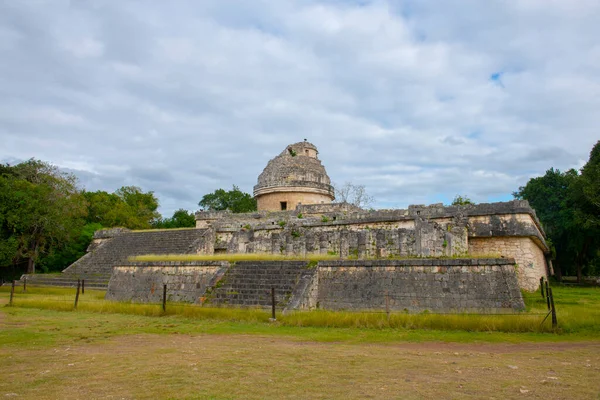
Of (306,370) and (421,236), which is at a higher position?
(421,236)

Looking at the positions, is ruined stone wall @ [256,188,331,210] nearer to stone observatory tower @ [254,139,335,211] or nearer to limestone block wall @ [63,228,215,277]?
stone observatory tower @ [254,139,335,211]

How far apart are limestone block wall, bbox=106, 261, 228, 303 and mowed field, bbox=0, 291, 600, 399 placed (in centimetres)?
414

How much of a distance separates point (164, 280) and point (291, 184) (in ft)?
Answer: 40.1

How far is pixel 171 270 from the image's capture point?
1606cm

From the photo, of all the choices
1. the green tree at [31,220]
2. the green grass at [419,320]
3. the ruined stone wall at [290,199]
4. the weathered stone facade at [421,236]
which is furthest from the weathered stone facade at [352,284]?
the ruined stone wall at [290,199]

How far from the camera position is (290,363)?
22.3 ft

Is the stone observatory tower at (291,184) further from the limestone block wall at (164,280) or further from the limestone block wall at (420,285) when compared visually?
the limestone block wall at (420,285)

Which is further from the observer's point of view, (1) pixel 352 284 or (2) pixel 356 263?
(2) pixel 356 263

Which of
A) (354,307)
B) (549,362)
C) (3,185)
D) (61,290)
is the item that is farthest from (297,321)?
(3,185)

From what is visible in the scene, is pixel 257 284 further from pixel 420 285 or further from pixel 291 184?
pixel 291 184

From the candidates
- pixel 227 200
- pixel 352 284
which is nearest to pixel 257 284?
pixel 352 284

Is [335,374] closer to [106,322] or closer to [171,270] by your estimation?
[106,322]

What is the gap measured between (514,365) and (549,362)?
64 centimetres

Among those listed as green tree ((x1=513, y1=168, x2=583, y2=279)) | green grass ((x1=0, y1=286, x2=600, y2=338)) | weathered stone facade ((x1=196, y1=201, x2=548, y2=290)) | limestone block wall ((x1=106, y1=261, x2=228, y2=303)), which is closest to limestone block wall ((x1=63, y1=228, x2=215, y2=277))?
weathered stone facade ((x1=196, y1=201, x2=548, y2=290))
